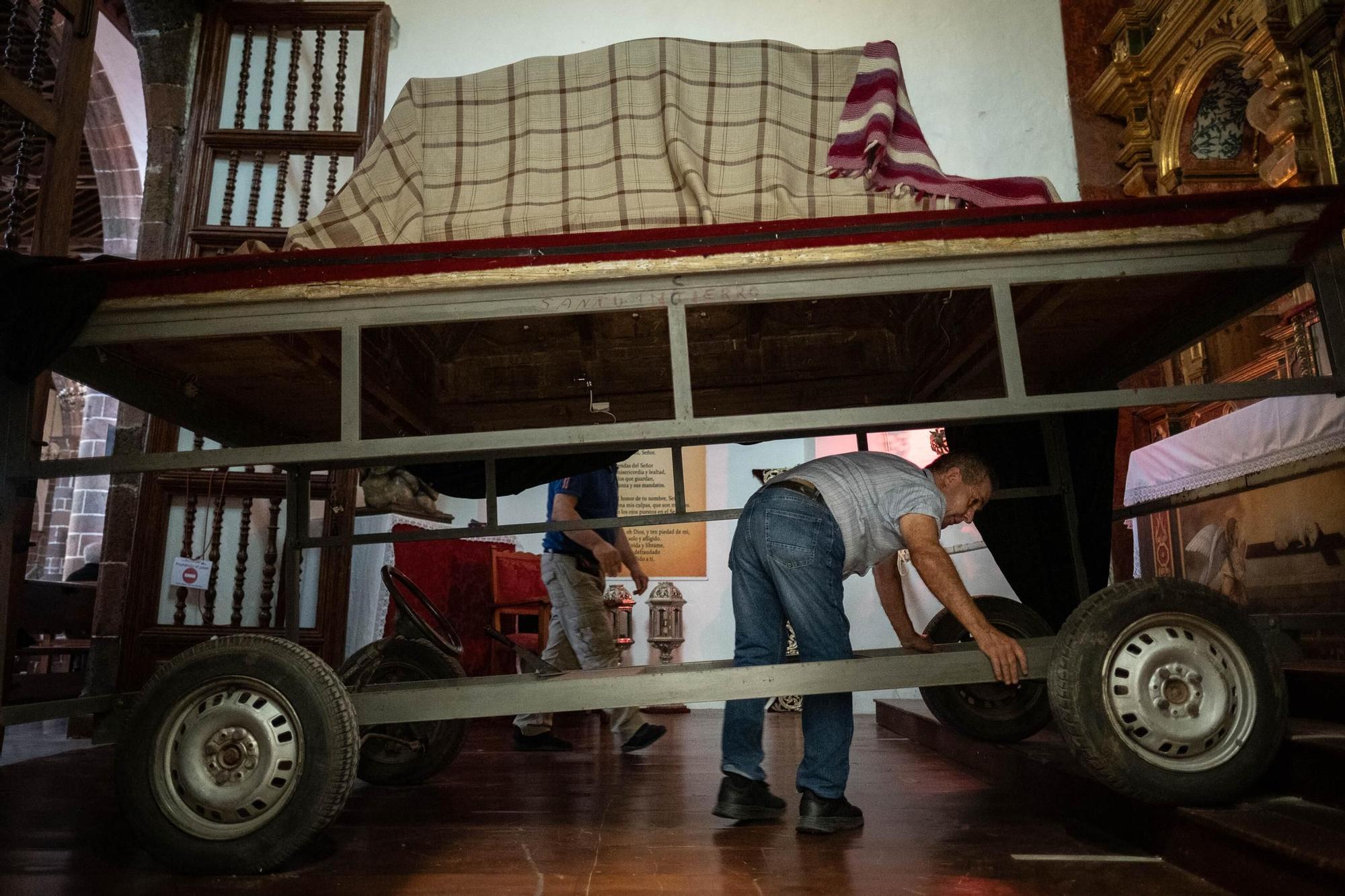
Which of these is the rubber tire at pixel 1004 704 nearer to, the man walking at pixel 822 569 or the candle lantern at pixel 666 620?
the man walking at pixel 822 569

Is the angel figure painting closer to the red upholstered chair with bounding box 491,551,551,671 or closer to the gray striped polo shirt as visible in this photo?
the gray striped polo shirt

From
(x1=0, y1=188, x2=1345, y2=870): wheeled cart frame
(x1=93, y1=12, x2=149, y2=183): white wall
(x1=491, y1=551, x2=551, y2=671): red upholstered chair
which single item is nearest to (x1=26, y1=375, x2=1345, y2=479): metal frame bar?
(x1=0, y1=188, x2=1345, y2=870): wheeled cart frame

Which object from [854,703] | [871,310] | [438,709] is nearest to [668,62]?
[871,310]

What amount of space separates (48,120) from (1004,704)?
512cm

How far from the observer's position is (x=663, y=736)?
5926 mm

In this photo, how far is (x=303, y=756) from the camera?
2.57 m

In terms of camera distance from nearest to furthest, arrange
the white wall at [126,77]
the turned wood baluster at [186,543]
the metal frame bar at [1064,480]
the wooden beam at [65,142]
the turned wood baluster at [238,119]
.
Answer: the metal frame bar at [1064,480] → the wooden beam at [65,142] → the turned wood baluster at [186,543] → the turned wood baluster at [238,119] → the white wall at [126,77]

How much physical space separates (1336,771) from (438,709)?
98.1 inches

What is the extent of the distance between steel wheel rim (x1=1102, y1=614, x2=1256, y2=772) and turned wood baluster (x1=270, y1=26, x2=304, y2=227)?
228 inches

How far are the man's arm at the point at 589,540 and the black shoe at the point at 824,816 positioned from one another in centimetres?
214

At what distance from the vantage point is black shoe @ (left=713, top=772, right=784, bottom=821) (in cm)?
308

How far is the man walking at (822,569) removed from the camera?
9.58ft

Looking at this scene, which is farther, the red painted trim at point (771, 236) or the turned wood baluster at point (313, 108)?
the turned wood baluster at point (313, 108)

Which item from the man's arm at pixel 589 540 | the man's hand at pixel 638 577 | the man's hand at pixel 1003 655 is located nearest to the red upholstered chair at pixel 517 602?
the man's hand at pixel 638 577
